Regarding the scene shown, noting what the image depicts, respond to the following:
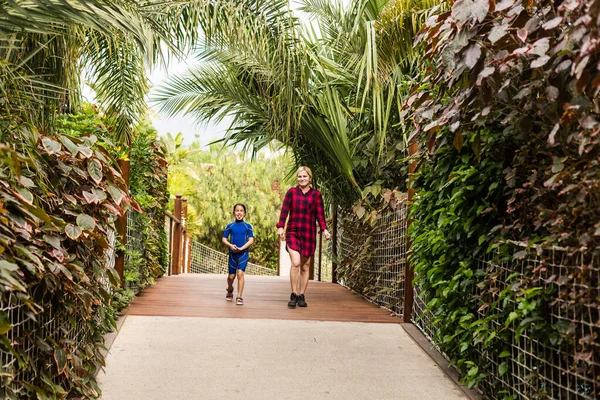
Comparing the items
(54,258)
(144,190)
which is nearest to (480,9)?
(54,258)

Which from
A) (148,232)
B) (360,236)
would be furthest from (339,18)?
(148,232)

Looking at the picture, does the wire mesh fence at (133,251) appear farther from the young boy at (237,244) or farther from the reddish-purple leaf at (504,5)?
the reddish-purple leaf at (504,5)

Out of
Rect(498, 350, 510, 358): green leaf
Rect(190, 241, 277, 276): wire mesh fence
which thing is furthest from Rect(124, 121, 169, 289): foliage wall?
Rect(190, 241, 277, 276): wire mesh fence

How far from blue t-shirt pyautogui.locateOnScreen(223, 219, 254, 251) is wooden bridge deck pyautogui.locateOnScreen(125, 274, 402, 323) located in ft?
1.99

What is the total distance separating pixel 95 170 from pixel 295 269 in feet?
12.3

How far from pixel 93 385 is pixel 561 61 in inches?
107

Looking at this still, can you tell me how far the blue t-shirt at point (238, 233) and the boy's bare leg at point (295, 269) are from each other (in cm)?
52

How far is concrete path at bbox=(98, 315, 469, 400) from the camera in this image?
3.93 meters

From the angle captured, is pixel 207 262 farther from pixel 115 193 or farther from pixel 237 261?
pixel 115 193

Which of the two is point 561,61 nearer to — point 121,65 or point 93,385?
point 93,385

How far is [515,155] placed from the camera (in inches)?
123

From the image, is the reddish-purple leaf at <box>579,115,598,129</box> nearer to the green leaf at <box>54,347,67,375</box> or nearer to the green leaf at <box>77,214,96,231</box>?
the green leaf at <box>77,214,96,231</box>

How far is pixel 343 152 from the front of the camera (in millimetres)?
7547

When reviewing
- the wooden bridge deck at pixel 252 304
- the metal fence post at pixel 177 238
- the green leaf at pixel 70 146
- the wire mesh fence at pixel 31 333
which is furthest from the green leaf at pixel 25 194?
the metal fence post at pixel 177 238
